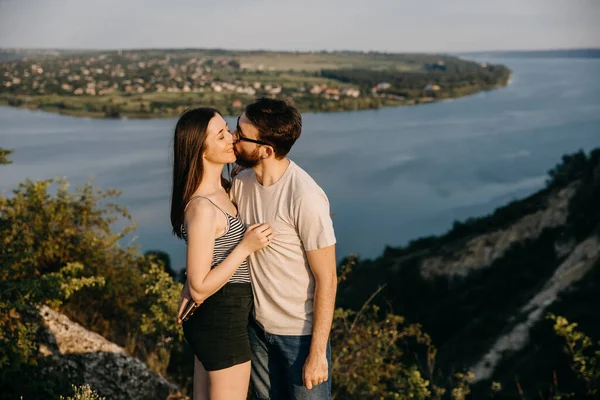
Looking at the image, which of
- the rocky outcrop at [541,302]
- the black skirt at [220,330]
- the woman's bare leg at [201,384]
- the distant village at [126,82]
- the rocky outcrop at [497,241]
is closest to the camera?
the black skirt at [220,330]

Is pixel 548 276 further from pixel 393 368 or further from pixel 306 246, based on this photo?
pixel 306 246

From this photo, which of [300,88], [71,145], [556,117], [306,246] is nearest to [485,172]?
[556,117]

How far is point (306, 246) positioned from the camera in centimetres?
181

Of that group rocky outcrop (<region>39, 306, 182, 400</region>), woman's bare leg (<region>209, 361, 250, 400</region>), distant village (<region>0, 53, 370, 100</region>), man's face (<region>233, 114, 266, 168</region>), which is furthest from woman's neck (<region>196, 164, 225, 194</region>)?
distant village (<region>0, 53, 370, 100</region>)

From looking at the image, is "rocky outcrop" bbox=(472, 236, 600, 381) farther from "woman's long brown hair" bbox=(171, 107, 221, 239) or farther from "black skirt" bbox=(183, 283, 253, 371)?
"woman's long brown hair" bbox=(171, 107, 221, 239)

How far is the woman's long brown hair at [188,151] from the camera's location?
1.92 meters

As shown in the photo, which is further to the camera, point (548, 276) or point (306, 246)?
point (548, 276)

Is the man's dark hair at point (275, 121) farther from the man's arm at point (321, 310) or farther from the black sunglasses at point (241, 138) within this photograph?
the man's arm at point (321, 310)

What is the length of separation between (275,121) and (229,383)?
913 mm

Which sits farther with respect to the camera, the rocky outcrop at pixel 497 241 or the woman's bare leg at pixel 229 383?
the rocky outcrop at pixel 497 241

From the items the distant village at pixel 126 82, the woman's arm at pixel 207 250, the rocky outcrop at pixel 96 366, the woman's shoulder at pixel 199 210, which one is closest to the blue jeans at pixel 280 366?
the woman's arm at pixel 207 250

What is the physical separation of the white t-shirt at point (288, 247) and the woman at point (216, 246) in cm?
6

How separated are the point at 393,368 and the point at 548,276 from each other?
41.6 feet

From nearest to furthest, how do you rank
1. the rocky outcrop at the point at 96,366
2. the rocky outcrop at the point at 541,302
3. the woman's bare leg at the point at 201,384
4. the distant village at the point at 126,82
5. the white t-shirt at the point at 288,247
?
the white t-shirt at the point at 288,247 < the woman's bare leg at the point at 201,384 < the rocky outcrop at the point at 96,366 < the rocky outcrop at the point at 541,302 < the distant village at the point at 126,82
